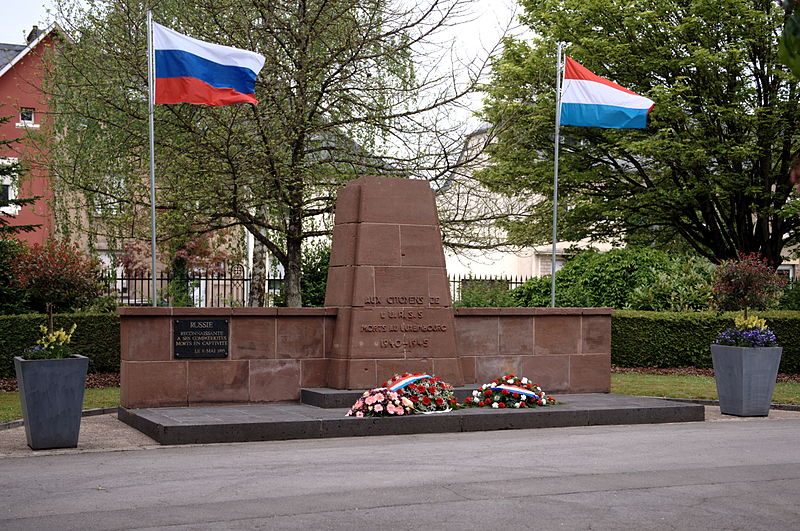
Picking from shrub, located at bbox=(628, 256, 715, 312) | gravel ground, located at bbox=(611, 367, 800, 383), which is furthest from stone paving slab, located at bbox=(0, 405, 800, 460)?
shrub, located at bbox=(628, 256, 715, 312)

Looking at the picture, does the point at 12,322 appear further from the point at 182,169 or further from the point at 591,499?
the point at 591,499

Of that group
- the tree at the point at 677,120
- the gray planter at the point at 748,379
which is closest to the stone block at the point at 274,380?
the gray planter at the point at 748,379

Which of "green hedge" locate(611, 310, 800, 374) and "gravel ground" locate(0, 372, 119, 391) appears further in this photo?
"green hedge" locate(611, 310, 800, 374)

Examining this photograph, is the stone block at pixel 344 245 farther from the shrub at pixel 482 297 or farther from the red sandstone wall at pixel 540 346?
the shrub at pixel 482 297

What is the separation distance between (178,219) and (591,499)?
12968mm

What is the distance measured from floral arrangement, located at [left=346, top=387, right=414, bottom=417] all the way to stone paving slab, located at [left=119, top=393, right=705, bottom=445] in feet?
0.45

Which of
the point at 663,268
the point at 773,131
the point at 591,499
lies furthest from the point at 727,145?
the point at 591,499

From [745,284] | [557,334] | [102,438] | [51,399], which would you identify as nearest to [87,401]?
[102,438]

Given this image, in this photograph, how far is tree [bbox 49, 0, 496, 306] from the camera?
1803 cm

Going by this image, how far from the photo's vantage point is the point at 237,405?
46.6 feet

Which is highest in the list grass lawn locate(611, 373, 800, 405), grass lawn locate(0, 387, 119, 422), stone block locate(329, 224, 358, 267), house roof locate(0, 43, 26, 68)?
house roof locate(0, 43, 26, 68)

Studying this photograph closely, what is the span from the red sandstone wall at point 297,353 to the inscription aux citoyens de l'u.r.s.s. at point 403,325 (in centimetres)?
35

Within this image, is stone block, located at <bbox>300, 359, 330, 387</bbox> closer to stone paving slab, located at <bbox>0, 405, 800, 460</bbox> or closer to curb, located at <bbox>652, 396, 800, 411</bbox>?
stone paving slab, located at <bbox>0, 405, 800, 460</bbox>

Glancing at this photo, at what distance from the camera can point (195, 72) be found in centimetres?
1551
